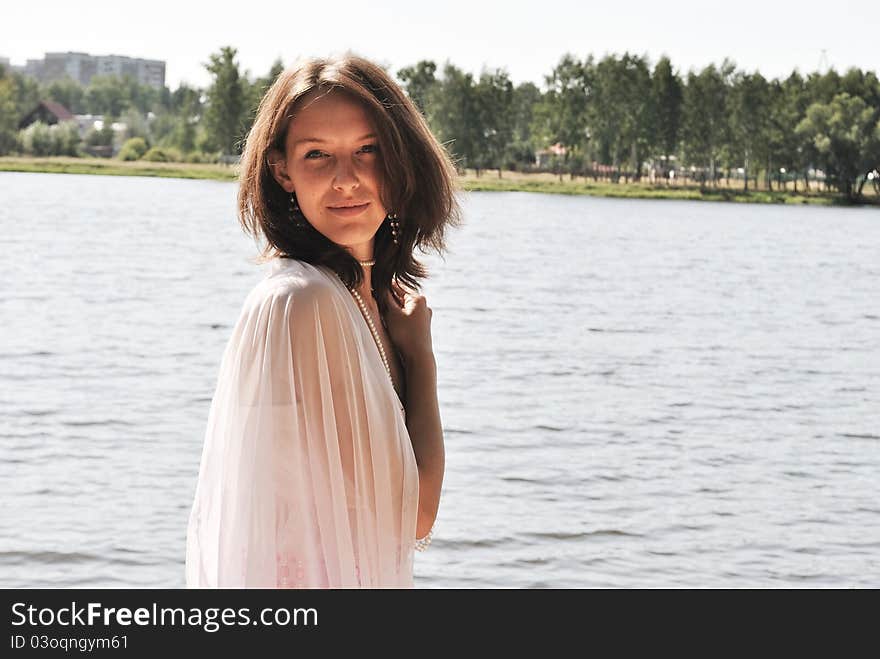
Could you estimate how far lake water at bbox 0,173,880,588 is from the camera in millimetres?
7391

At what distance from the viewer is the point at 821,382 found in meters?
15.1

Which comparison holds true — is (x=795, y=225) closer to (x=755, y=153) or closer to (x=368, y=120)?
(x=755, y=153)

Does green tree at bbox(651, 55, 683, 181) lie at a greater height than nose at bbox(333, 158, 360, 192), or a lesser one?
greater

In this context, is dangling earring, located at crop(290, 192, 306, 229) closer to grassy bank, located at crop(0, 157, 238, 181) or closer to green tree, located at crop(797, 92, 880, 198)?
grassy bank, located at crop(0, 157, 238, 181)

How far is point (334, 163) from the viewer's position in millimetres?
2066

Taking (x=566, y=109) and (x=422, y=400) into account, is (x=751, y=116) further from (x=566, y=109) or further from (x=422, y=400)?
(x=422, y=400)

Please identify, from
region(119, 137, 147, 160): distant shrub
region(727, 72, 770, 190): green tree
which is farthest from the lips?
Result: region(119, 137, 147, 160): distant shrub

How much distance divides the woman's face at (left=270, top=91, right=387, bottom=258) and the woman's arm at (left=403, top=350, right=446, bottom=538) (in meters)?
0.23

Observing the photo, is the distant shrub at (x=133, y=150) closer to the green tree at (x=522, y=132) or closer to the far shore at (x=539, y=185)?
the far shore at (x=539, y=185)

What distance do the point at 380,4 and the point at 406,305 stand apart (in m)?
Result: 74.7

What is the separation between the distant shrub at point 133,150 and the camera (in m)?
82.2

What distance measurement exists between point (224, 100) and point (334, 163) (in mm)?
81340

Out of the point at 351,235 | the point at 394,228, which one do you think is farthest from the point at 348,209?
the point at 394,228
